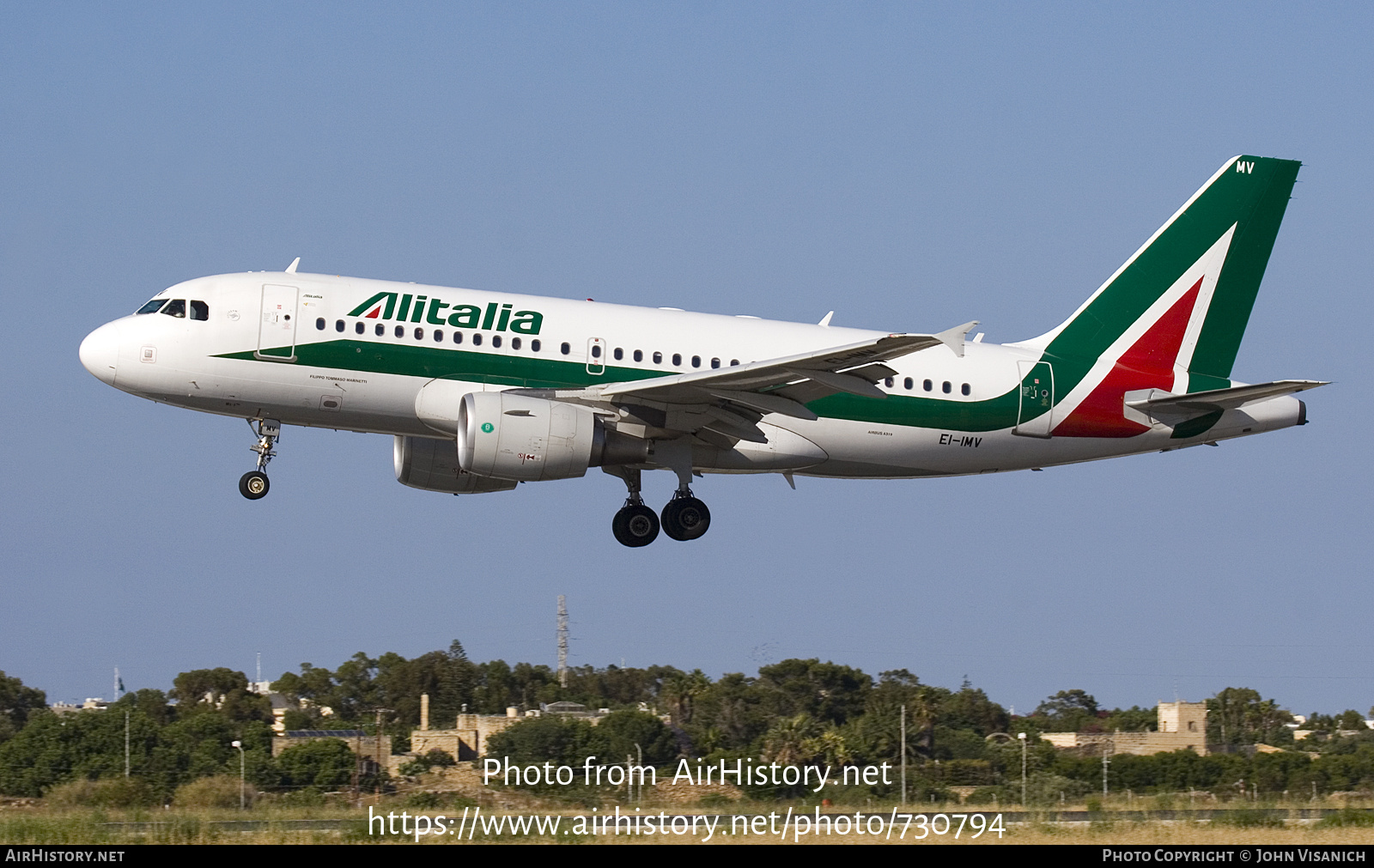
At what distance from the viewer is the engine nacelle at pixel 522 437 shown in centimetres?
2969

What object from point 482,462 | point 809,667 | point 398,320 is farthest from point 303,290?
point 809,667

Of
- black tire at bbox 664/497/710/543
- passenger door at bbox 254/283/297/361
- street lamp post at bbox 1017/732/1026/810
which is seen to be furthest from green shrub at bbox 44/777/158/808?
street lamp post at bbox 1017/732/1026/810

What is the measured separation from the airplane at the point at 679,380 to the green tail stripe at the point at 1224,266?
0.17ft

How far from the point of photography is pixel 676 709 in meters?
54.8

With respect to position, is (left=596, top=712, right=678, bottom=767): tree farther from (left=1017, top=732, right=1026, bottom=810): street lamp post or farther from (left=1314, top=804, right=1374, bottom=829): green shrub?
(left=1314, top=804, right=1374, bottom=829): green shrub

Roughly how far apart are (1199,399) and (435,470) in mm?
15734

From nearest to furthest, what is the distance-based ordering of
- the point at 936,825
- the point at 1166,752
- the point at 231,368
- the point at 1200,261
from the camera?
the point at 936,825, the point at 231,368, the point at 1200,261, the point at 1166,752

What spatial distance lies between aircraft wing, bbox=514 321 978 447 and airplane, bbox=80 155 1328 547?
0.16 feet

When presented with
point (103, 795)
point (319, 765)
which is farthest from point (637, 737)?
point (103, 795)

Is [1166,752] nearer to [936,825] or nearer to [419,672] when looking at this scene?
[936,825]

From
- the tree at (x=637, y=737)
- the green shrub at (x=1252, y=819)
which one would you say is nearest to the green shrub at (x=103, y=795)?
the tree at (x=637, y=737)

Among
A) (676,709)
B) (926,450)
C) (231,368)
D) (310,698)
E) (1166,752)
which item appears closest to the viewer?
(231,368)

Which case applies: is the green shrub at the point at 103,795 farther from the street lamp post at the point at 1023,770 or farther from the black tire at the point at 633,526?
the street lamp post at the point at 1023,770

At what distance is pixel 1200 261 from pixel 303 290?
19231 millimetres
